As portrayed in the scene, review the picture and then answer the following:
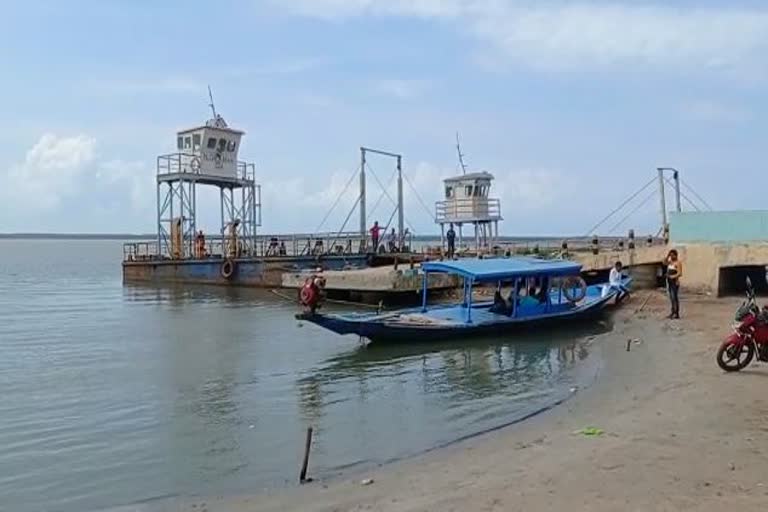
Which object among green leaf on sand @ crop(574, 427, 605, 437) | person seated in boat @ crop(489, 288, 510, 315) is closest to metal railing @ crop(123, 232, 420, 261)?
person seated in boat @ crop(489, 288, 510, 315)

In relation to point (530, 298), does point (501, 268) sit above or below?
above

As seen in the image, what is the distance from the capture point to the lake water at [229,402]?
34.4ft

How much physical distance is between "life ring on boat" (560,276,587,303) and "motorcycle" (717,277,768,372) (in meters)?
10.7

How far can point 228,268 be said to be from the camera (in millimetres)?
44438

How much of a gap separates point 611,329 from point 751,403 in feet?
37.3

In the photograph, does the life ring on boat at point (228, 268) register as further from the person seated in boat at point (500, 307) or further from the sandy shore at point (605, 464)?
the sandy shore at point (605, 464)

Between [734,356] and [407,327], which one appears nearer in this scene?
[734,356]

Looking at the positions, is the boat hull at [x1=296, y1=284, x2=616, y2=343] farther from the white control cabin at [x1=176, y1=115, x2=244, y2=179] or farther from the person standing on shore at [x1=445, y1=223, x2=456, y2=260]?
the white control cabin at [x1=176, y1=115, x2=244, y2=179]

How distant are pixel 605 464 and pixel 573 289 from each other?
1680 centimetres

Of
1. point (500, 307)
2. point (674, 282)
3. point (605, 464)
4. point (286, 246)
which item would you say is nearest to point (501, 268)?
point (500, 307)

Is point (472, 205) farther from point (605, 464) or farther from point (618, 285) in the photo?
point (605, 464)

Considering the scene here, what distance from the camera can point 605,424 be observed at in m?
10.8

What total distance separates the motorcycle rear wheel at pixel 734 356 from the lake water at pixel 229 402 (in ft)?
8.90

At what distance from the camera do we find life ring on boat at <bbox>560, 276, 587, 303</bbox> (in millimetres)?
24562
